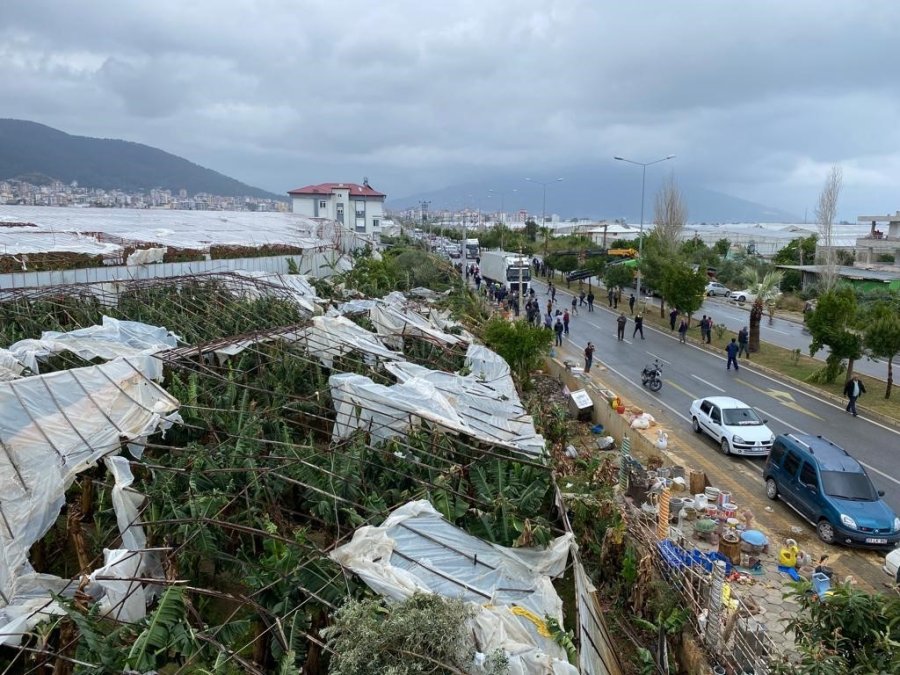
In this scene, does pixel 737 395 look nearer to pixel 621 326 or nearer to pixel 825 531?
pixel 621 326

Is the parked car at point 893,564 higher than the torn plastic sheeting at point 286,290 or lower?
lower

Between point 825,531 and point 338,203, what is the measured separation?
7720cm

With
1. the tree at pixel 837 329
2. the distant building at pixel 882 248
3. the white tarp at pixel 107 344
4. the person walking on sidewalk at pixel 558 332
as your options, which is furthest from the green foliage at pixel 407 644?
the distant building at pixel 882 248

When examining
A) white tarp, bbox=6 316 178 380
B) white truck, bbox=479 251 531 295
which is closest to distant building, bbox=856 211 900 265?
white truck, bbox=479 251 531 295

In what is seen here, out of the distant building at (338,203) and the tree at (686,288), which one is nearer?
the tree at (686,288)

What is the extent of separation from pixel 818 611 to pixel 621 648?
3452 millimetres

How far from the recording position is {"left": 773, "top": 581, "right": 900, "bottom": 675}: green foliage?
20.2ft

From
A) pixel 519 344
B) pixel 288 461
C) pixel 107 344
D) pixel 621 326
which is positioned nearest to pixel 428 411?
pixel 288 461

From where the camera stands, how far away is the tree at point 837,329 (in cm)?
2127

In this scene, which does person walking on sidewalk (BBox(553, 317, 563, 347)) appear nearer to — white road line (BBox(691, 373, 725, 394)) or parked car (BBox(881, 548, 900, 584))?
white road line (BBox(691, 373, 725, 394))

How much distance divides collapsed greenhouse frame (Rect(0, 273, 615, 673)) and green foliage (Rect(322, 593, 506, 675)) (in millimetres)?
602

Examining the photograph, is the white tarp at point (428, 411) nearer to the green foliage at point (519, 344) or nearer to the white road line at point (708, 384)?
the green foliage at point (519, 344)

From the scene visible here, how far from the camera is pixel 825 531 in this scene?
39.9ft

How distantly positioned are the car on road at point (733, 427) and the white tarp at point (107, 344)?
1432cm
